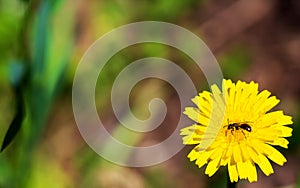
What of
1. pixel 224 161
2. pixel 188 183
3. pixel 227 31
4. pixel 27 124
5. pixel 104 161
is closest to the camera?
pixel 224 161

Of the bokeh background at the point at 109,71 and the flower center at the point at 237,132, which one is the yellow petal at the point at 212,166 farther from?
the bokeh background at the point at 109,71

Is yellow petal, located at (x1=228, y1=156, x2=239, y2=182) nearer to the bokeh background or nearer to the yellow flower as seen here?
the yellow flower

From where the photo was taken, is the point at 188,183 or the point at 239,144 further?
the point at 188,183

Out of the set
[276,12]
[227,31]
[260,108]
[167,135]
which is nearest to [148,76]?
[167,135]

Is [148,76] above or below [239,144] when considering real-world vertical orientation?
above

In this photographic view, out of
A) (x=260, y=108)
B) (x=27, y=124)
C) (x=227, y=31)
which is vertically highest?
(x=227, y=31)

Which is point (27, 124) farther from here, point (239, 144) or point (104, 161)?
point (239, 144)

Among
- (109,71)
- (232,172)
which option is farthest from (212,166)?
(109,71)

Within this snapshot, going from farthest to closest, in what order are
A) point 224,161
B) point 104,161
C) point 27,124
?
1. point 104,161
2. point 27,124
3. point 224,161
